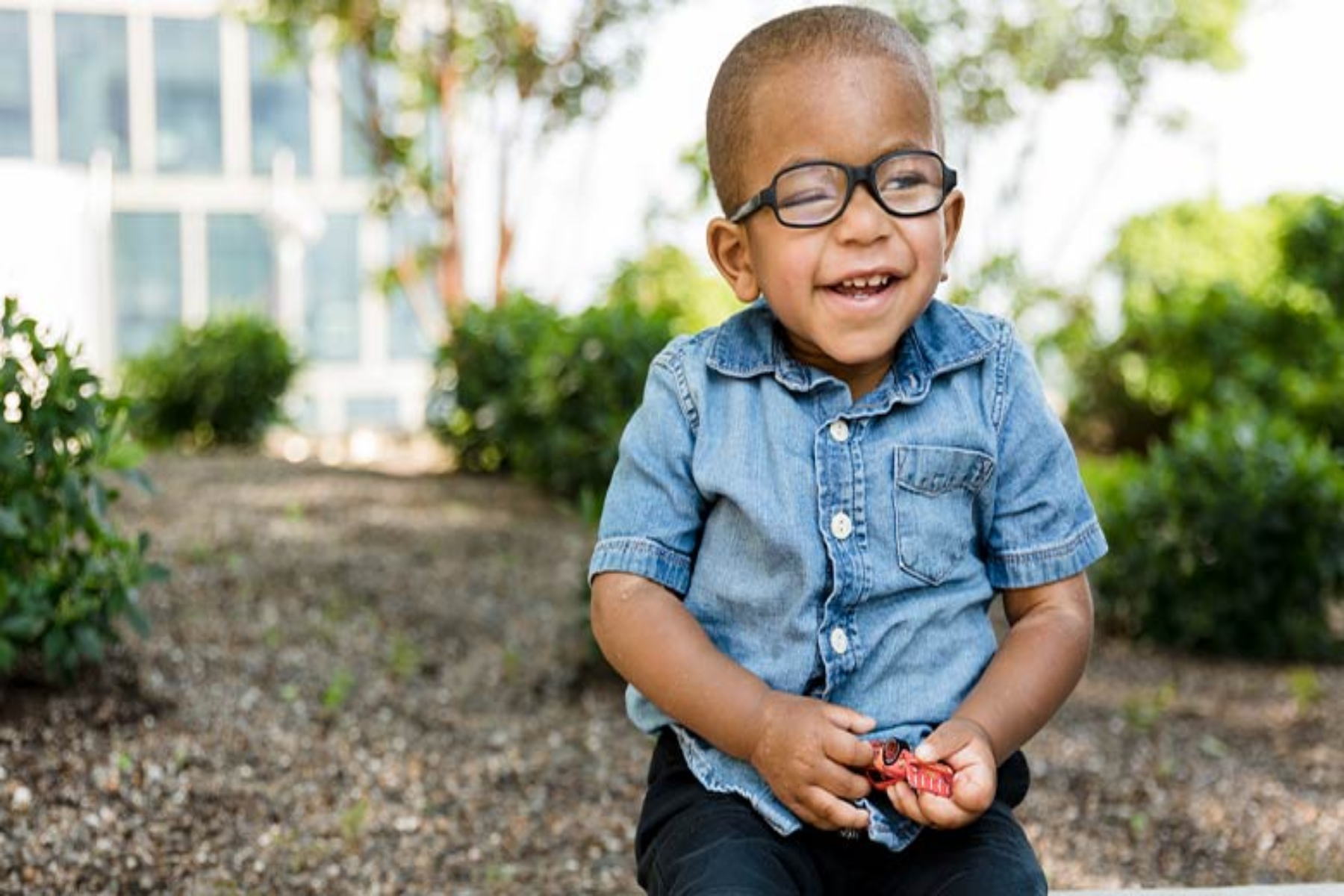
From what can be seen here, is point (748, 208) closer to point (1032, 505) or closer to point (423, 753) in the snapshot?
point (1032, 505)

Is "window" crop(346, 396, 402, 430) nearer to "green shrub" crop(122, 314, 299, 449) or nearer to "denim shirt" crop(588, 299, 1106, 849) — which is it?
"green shrub" crop(122, 314, 299, 449)

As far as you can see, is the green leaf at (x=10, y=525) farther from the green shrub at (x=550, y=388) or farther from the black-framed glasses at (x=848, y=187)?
the green shrub at (x=550, y=388)

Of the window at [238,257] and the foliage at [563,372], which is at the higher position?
the window at [238,257]

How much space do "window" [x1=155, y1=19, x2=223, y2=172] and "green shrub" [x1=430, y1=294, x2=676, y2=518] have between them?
10.6 m

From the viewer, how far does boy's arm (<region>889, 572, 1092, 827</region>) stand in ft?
5.62

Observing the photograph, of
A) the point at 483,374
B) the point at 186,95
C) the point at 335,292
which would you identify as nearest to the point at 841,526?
the point at 483,374

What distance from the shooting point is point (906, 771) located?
172cm

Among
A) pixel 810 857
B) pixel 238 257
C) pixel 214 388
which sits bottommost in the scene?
pixel 810 857

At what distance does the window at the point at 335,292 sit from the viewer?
18.3 metres

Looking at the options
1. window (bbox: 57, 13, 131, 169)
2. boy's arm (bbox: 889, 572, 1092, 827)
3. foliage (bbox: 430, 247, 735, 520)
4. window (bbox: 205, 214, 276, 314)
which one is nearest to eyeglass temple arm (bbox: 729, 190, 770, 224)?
boy's arm (bbox: 889, 572, 1092, 827)

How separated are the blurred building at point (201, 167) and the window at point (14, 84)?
2 cm

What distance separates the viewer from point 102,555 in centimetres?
347

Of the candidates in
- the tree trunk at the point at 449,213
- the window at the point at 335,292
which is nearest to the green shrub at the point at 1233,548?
the tree trunk at the point at 449,213

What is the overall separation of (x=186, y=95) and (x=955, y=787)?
18136mm
